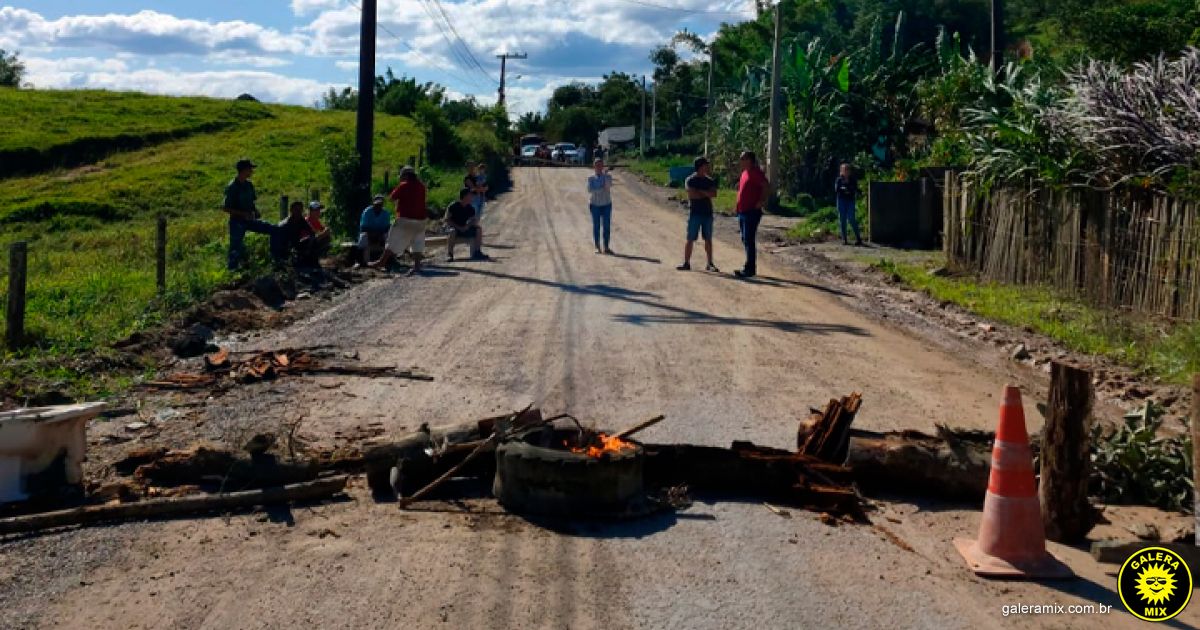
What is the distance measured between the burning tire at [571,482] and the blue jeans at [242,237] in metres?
12.2

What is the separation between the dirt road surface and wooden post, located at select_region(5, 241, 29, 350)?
3481mm

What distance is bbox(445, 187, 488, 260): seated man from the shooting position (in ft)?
70.6

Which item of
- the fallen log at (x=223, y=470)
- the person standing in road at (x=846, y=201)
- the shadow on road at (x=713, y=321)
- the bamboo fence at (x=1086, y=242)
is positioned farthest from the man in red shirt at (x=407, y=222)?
the fallen log at (x=223, y=470)

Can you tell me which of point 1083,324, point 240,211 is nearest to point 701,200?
point 1083,324

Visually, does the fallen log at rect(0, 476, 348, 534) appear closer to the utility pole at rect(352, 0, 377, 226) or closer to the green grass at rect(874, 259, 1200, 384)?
the green grass at rect(874, 259, 1200, 384)

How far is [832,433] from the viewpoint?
757 cm

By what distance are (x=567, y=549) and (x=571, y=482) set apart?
0.53 meters

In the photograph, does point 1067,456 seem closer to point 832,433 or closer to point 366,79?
point 832,433

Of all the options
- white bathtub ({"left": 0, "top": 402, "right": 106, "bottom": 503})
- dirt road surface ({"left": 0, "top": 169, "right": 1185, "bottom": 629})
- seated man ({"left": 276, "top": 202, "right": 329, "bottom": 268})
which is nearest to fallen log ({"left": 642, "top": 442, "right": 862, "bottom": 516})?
dirt road surface ({"left": 0, "top": 169, "right": 1185, "bottom": 629})

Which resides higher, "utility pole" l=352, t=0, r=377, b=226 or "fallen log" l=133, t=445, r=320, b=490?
"utility pole" l=352, t=0, r=377, b=226

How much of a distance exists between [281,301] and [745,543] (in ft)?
36.7

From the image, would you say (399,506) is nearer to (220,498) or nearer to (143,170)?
(220,498)

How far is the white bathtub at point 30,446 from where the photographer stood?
701cm

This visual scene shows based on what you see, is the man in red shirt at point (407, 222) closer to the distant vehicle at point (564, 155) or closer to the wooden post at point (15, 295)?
the wooden post at point (15, 295)
